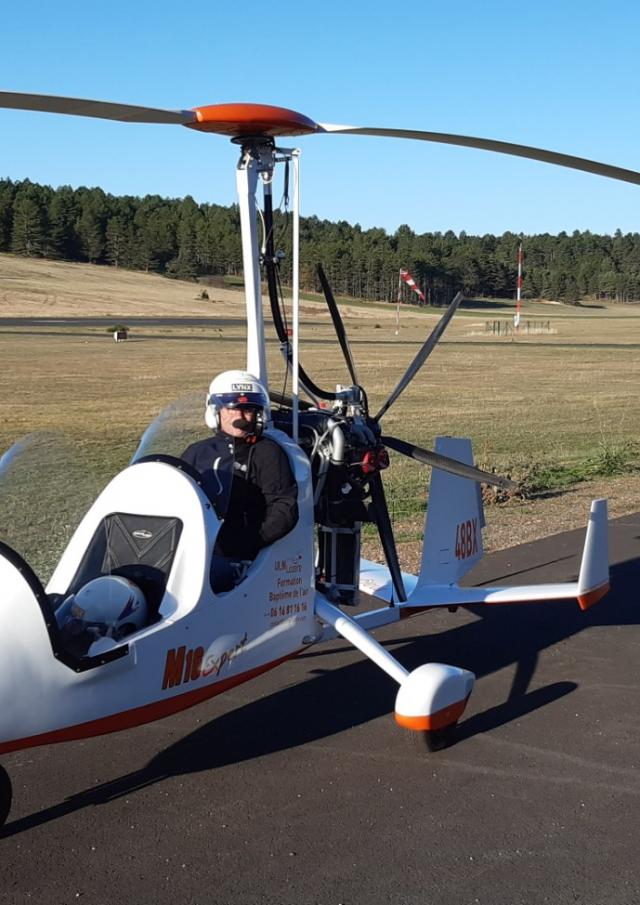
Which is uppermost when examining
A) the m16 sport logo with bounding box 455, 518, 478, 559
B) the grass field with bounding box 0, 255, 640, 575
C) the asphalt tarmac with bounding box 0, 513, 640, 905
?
the m16 sport logo with bounding box 455, 518, 478, 559

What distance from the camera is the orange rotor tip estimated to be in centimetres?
513

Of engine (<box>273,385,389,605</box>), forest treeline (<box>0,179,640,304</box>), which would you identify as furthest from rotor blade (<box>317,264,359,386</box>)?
forest treeline (<box>0,179,640,304</box>)

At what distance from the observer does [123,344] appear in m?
40.8

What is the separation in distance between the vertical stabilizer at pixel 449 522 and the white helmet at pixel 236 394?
167 cm

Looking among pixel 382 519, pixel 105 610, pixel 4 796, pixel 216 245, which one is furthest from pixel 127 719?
pixel 216 245

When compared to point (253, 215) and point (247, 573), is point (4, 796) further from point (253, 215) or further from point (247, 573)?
point (253, 215)

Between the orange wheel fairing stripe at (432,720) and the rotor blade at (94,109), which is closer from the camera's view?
the rotor blade at (94,109)

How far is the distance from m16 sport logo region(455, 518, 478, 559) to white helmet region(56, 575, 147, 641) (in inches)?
115

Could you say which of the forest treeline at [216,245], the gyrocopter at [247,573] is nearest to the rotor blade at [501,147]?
the gyrocopter at [247,573]

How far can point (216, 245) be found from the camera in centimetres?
9962

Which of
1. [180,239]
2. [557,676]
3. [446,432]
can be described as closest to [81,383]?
[446,432]

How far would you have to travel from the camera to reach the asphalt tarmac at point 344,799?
3939 millimetres

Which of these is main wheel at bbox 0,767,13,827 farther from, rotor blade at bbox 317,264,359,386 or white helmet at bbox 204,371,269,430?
rotor blade at bbox 317,264,359,386

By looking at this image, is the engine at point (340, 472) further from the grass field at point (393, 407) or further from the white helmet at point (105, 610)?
the white helmet at point (105, 610)
